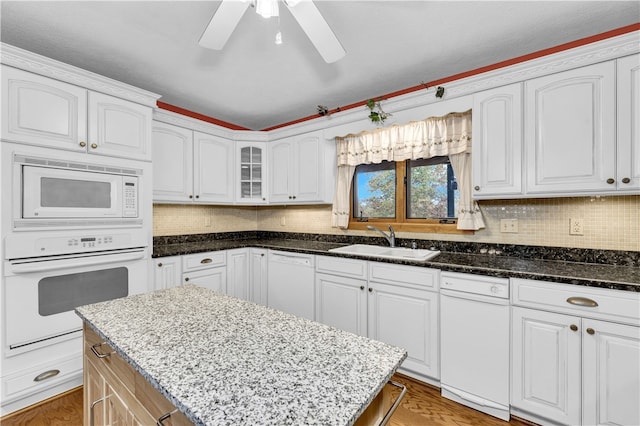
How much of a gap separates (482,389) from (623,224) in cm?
136

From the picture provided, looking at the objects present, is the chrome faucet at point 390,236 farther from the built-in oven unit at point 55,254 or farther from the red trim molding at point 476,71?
the built-in oven unit at point 55,254

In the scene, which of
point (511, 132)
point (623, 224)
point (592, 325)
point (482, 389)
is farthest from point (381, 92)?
point (482, 389)

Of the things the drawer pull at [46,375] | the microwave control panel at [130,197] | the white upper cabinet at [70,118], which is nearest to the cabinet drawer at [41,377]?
the drawer pull at [46,375]

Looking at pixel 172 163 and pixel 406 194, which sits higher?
pixel 172 163

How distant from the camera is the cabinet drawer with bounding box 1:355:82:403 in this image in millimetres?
1797

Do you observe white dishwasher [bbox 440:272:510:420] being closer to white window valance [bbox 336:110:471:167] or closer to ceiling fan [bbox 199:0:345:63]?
white window valance [bbox 336:110:471:167]

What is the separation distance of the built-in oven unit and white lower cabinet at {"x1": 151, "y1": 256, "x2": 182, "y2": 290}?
181mm

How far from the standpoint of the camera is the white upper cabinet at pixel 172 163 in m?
2.73

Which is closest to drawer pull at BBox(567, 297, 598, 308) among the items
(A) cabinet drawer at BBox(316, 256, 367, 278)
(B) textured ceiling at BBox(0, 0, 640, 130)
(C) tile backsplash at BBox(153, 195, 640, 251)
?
(C) tile backsplash at BBox(153, 195, 640, 251)

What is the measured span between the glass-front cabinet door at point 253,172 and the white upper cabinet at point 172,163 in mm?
612

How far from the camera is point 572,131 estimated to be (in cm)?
178

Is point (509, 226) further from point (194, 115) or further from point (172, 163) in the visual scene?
point (194, 115)

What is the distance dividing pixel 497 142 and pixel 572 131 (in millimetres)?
395

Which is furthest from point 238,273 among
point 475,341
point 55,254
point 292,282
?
point 475,341
